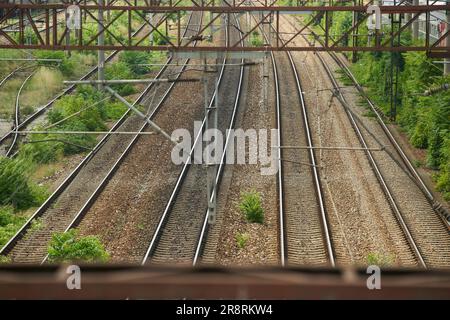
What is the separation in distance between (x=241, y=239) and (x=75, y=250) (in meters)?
3.50

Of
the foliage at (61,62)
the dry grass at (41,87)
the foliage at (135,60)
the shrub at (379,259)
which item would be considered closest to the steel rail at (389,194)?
the shrub at (379,259)

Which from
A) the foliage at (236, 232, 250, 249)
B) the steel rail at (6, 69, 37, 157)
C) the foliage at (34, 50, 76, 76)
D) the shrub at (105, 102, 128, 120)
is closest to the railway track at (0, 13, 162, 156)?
the steel rail at (6, 69, 37, 157)

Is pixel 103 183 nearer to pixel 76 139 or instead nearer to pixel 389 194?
pixel 76 139

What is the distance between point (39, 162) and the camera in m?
22.0

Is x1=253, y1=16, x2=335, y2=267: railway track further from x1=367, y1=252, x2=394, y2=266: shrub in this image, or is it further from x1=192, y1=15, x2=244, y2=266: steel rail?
x1=192, y1=15, x2=244, y2=266: steel rail

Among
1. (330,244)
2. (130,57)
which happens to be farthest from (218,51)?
(130,57)

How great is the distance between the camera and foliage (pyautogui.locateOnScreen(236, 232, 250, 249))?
15.8 metres

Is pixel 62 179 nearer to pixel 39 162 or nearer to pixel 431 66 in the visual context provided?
pixel 39 162

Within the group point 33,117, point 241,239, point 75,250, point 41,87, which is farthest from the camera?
point 41,87

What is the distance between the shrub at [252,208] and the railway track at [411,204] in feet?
9.80

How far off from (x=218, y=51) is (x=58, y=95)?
14.1 m

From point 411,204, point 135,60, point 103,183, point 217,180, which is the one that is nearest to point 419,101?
point 411,204

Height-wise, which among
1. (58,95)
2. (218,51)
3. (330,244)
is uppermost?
(218,51)

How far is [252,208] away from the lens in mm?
17625
